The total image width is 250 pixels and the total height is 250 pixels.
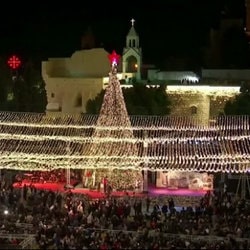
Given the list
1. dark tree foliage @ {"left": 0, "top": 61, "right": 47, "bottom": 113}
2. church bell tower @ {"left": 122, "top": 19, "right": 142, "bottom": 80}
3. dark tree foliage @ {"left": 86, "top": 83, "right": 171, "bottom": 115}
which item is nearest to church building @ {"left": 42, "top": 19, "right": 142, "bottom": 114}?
church bell tower @ {"left": 122, "top": 19, "right": 142, "bottom": 80}

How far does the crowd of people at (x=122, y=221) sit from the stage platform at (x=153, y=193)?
69 cm

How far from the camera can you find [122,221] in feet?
60.5

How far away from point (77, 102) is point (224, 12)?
1562 centimetres

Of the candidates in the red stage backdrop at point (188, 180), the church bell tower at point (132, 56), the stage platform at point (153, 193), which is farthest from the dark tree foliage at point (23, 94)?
the red stage backdrop at point (188, 180)

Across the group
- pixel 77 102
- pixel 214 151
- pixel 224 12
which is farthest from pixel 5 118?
pixel 224 12

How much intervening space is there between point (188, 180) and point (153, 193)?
142 cm

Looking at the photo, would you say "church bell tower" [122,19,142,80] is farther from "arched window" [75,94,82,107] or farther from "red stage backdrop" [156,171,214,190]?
"red stage backdrop" [156,171,214,190]

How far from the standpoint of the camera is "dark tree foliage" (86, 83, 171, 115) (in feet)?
113

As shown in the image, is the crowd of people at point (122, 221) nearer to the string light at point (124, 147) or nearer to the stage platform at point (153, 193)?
the stage platform at point (153, 193)

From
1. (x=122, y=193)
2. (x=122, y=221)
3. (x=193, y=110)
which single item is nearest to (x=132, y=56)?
(x=193, y=110)

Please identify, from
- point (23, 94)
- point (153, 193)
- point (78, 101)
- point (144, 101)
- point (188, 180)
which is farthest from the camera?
point (23, 94)

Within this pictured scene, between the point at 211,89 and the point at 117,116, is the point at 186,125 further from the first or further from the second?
the point at 211,89

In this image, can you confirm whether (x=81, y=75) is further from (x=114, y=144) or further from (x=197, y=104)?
(x=114, y=144)

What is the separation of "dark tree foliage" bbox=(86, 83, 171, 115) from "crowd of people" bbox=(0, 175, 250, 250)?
12.4 meters
